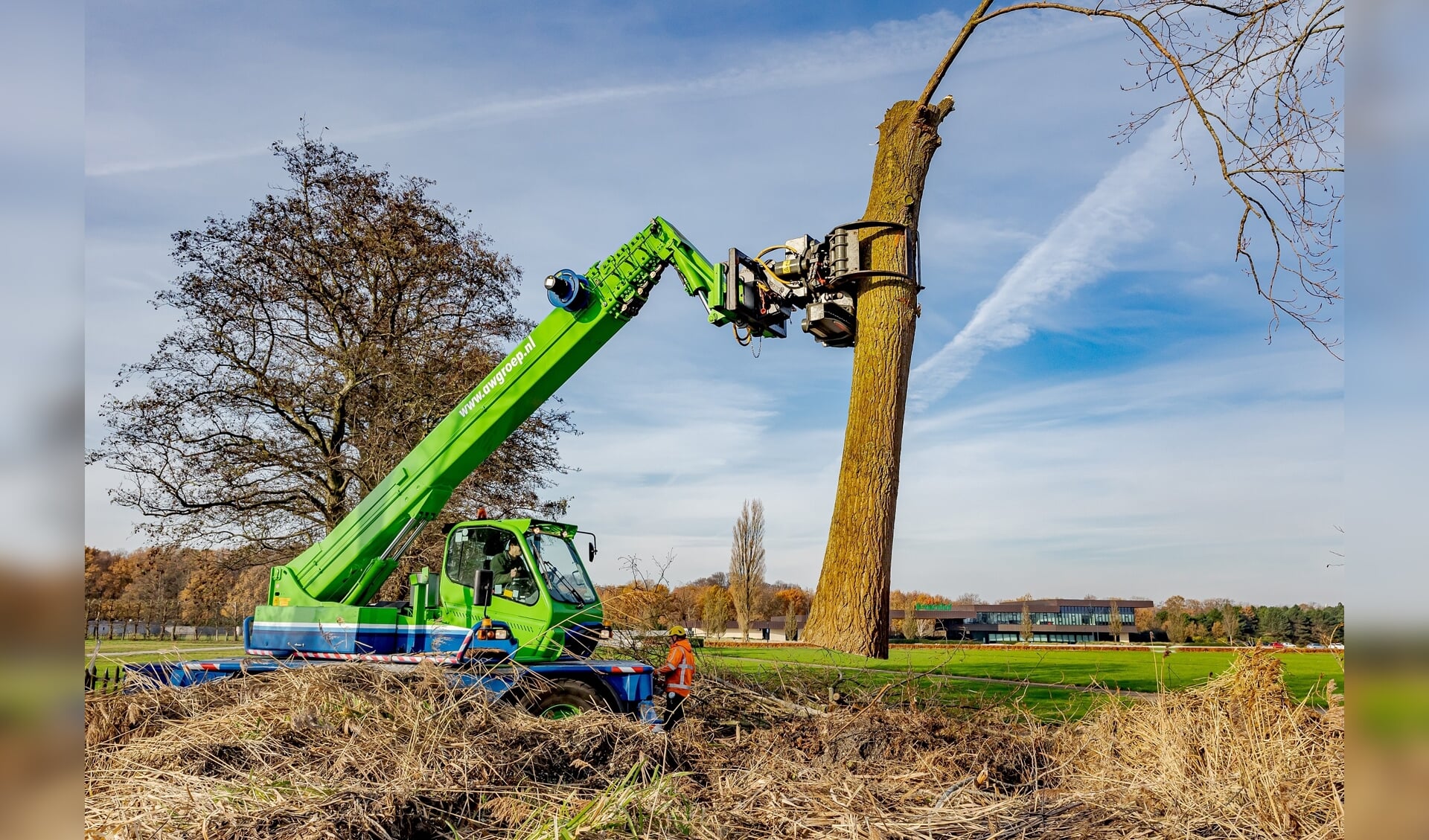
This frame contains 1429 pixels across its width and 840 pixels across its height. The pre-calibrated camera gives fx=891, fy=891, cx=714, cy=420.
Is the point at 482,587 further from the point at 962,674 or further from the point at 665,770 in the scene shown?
the point at 962,674

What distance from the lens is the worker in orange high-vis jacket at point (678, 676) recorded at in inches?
352

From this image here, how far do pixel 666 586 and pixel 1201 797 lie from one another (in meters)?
7.32

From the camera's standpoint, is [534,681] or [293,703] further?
[534,681]

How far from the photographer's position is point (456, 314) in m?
20.4

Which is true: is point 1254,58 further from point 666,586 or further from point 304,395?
point 304,395

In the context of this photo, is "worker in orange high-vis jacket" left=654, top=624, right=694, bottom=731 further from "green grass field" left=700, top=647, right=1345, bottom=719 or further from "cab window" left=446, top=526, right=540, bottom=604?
"cab window" left=446, top=526, right=540, bottom=604

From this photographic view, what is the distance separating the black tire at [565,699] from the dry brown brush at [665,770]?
1336 millimetres

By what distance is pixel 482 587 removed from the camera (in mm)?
8953

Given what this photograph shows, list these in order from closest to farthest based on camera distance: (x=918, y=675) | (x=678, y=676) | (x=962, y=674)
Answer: (x=918, y=675) → (x=678, y=676) → (x=962, y=674)

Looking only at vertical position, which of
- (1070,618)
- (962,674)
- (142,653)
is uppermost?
(142,653)

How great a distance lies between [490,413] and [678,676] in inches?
133

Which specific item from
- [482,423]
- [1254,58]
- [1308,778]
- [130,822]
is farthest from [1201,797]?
[482,423]

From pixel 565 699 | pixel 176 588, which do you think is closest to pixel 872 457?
pixel 565 699

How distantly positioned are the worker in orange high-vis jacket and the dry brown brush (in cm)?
149
